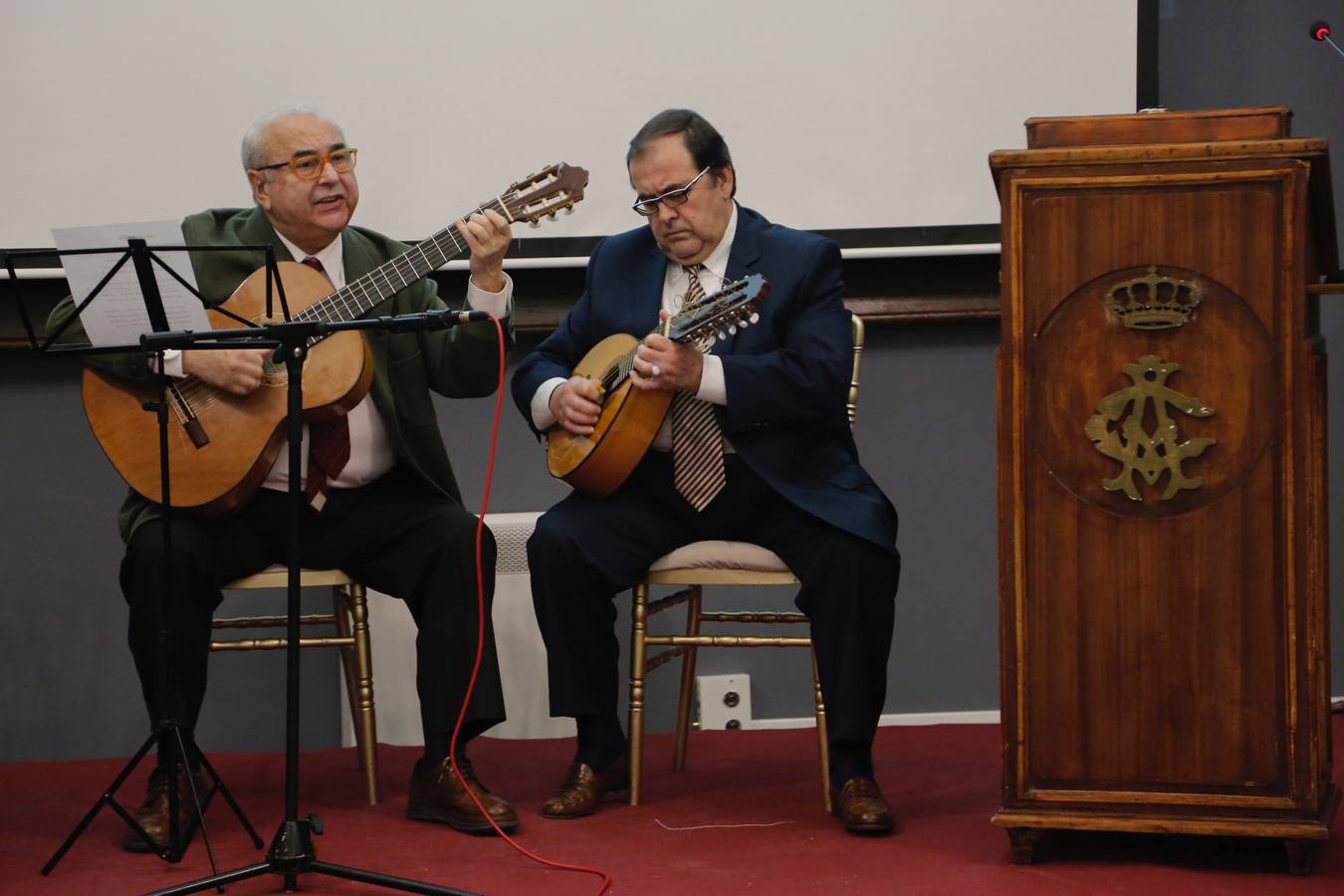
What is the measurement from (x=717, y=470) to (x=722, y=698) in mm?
1026

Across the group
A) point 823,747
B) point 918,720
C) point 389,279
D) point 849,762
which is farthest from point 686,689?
point 389,279

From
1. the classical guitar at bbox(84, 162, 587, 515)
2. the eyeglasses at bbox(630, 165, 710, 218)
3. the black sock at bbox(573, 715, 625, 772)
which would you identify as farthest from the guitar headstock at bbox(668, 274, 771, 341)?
the black sock at bbox(573, 715, 625, 772)

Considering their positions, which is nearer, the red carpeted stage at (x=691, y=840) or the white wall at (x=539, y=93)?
the red carpeted stage at (x=691, y=840)

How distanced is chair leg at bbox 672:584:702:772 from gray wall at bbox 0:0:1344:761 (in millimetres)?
514

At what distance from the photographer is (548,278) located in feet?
11.8

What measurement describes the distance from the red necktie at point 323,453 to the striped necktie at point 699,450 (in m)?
0.60

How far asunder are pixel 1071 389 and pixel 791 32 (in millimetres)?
1581

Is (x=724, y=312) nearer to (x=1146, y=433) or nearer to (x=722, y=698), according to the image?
(x=1146, y=433)

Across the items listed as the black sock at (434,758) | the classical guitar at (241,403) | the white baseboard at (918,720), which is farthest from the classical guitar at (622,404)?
the white baseboard at (918,720)

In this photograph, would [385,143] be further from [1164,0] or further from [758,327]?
[1164,0]

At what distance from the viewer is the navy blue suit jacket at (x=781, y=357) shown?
9.07 ft

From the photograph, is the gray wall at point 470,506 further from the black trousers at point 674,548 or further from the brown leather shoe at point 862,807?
the brown leather shoe at point 862,807

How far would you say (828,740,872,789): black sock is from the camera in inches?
105

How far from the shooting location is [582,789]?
109 inches
